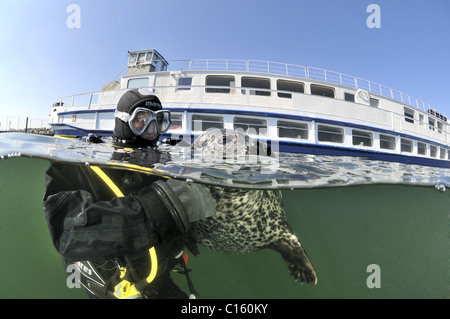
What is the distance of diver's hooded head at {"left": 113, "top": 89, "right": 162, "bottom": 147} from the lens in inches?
115

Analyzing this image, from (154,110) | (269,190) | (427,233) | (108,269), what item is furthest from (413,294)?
(154,110)

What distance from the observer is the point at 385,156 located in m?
10.4

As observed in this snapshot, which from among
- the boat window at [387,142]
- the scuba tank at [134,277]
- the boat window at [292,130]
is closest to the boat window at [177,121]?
the boat window at [292,130]

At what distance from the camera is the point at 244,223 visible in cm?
224

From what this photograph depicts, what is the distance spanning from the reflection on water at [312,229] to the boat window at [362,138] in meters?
5.62

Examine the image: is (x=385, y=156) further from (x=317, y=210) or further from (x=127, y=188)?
(x=127, y=188)

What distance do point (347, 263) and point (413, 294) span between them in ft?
4.92

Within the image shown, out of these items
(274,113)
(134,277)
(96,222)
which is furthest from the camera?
(274,113)

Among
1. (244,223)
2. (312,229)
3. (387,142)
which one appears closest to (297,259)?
(244,223)

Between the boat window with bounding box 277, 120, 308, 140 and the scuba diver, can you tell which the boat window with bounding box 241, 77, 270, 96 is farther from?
the scuba diver

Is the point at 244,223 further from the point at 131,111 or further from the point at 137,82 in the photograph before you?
the point at 137,82

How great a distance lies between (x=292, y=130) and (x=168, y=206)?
9.95 meters

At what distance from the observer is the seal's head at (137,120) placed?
9.47 feet

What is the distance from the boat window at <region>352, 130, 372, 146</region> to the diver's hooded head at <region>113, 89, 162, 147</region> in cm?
1127
